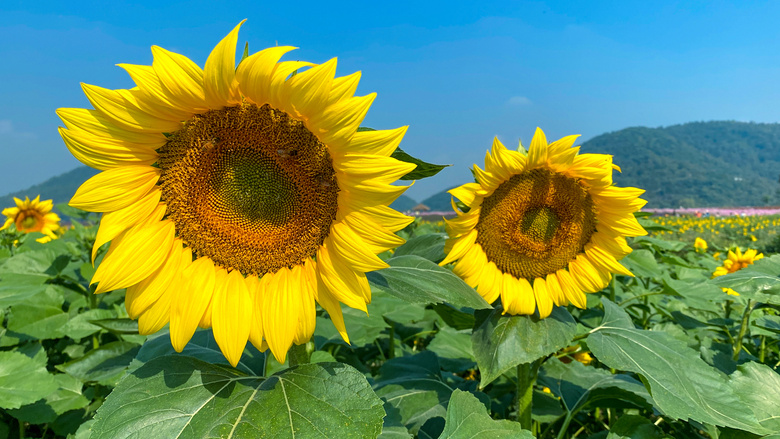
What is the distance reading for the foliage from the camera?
3.98 feet

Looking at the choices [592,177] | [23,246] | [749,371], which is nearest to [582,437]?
[749,371]

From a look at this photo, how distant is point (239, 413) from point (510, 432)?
853 mm

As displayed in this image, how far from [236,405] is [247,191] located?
25.0 inches

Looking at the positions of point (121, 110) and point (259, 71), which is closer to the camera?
point (259, 71)

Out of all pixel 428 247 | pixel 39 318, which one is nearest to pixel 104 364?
pixel 39 318

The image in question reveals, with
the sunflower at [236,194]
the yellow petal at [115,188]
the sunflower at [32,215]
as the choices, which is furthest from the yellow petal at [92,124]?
the sunflower at [32,215]

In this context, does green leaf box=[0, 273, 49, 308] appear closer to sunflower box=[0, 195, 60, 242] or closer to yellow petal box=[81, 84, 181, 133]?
yellow petal box=[81, 84, 181, 133]

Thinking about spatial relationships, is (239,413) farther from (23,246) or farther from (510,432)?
(23,246)

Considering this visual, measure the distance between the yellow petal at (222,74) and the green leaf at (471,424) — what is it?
3.82 ft

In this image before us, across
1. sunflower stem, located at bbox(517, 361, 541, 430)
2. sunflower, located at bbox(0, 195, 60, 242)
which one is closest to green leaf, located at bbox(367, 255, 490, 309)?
sunflower stem, located at bbox(517, 361, 541, 430)

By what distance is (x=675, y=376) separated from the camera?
1.74 meters

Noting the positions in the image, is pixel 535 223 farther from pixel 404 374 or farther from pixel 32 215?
pixel 32 215

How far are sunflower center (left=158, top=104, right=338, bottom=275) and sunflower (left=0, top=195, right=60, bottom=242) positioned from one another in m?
6.09

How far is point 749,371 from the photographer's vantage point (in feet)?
6.34
